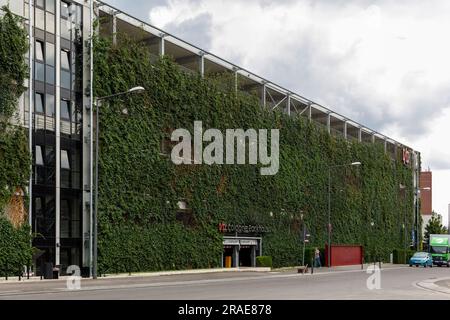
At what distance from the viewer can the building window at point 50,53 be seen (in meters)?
38.3

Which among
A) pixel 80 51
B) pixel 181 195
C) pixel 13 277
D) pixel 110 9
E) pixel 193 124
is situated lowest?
pixel 13 277

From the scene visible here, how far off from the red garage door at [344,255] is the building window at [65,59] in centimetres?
3131

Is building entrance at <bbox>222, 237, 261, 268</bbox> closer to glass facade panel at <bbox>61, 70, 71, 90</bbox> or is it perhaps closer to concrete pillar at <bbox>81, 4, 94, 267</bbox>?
concrete pillar at <bbox>81, 4, 94, 267</bbox>

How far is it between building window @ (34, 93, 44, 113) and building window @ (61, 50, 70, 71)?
8.98ft

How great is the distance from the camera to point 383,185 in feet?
277

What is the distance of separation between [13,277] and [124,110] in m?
13.2

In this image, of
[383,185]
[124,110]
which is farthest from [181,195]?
[383,185]

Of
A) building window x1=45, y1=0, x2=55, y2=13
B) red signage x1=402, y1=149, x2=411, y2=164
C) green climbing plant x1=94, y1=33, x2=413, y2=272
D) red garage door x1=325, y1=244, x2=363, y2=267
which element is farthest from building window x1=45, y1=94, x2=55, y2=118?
red signage x1=402, y1=149, x2=411, y2=164

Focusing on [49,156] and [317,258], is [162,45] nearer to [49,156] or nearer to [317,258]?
[49,156]

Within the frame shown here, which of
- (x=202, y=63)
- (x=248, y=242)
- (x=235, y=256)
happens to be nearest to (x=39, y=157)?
(x=202, y=63)

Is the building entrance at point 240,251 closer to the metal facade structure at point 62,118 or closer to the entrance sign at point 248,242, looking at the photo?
the entrance sign at point 248,242

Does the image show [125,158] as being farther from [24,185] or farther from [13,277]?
[13,277]

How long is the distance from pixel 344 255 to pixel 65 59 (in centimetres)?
3523

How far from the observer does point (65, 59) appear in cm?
3991
